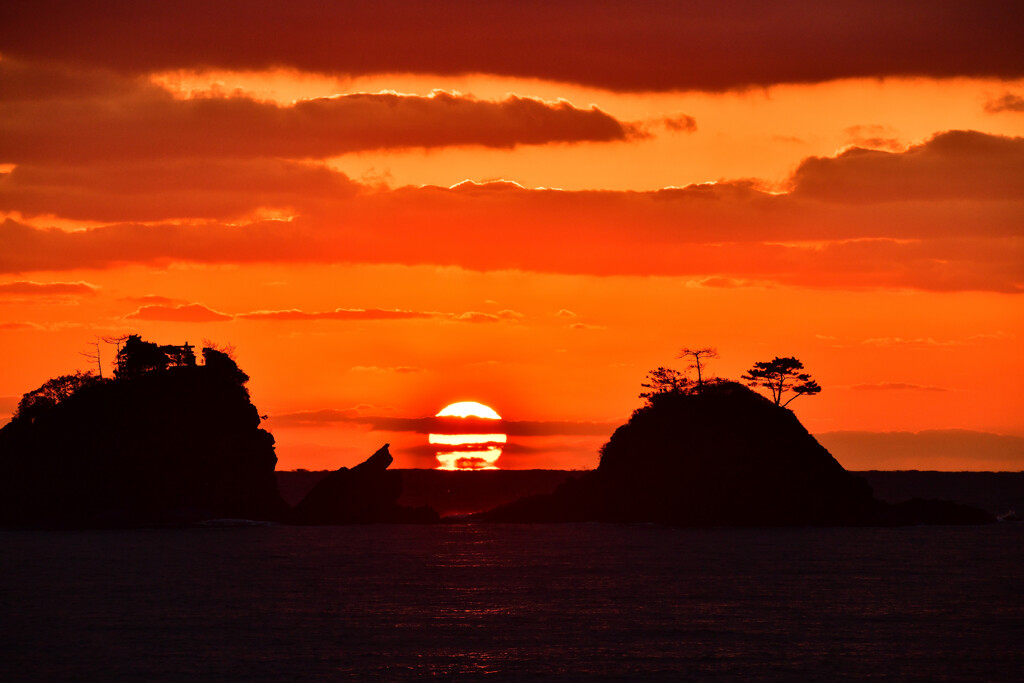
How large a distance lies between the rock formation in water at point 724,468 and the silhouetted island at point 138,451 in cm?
4785

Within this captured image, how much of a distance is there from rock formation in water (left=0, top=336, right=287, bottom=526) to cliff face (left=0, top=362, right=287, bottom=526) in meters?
0.13

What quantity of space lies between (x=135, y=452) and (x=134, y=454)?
0.28 m

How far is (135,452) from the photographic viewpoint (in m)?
151

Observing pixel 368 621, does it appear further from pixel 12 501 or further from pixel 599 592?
pixel 12 501

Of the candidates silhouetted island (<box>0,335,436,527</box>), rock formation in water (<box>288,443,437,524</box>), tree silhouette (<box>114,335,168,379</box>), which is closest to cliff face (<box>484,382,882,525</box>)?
rock formation in water (<box>288,443,437,524</box>)

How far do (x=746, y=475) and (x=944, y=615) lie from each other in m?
73.2

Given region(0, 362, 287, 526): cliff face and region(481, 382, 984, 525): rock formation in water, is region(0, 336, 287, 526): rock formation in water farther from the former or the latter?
region(481, 382, 984, 525): rock formation in water

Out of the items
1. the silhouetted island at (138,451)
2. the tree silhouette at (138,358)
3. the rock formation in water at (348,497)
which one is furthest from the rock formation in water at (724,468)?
the tree silhouette at (138,358)

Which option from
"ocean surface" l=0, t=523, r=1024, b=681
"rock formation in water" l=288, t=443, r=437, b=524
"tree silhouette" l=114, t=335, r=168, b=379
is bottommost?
"ocean surface" l=0, t=523, r=1024, b=681

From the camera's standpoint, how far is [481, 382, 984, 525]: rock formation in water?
148000mm

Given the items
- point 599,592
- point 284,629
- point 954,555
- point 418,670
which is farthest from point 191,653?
point 954,555

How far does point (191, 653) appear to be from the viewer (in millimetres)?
60844

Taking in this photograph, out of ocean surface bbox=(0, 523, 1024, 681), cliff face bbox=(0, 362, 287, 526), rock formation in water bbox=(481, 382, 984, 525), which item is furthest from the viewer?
cliff face bbox=(0, 362, 287, 526)

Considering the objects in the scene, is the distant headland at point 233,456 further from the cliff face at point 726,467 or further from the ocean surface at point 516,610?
the ocean surface at point 516,610
